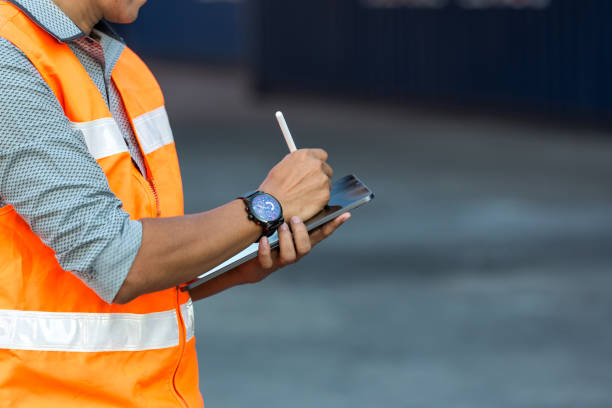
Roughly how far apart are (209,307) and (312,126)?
26.6 ft

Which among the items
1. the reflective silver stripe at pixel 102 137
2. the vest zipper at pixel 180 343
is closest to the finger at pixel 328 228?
the vest zipper at pixel 180 343

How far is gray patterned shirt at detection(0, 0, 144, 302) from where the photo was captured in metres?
1.32

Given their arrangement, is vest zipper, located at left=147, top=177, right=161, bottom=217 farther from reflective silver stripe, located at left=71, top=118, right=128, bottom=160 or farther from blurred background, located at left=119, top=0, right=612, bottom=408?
blurred background, located at left=119, top=0, right=612, bottom=408

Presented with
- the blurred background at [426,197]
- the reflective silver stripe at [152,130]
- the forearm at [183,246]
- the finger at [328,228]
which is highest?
the reflective silver stripe at [152,130]

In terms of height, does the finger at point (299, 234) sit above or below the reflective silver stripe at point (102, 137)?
below

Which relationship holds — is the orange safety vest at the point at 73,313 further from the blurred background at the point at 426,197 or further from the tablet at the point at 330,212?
the blurred background at the point at 426,197

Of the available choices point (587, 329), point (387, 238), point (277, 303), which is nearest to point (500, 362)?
point (587, 329)

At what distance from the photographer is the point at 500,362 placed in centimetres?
455

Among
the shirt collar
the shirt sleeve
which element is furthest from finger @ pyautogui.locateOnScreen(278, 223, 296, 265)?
the shirt collar

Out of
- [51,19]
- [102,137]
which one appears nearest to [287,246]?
[102,137]

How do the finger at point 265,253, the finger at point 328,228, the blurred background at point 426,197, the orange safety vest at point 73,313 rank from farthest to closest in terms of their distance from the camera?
1. the blurred background at point 426,197
2. the finger at point 328,228
3. the finger at point 265,253
4. the orange safety vest at point 73,313

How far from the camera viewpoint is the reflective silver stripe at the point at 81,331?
4.77 feet

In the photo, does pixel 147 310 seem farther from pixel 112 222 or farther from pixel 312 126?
pixel 312 126

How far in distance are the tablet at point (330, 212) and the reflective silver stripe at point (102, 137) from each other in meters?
0.27
